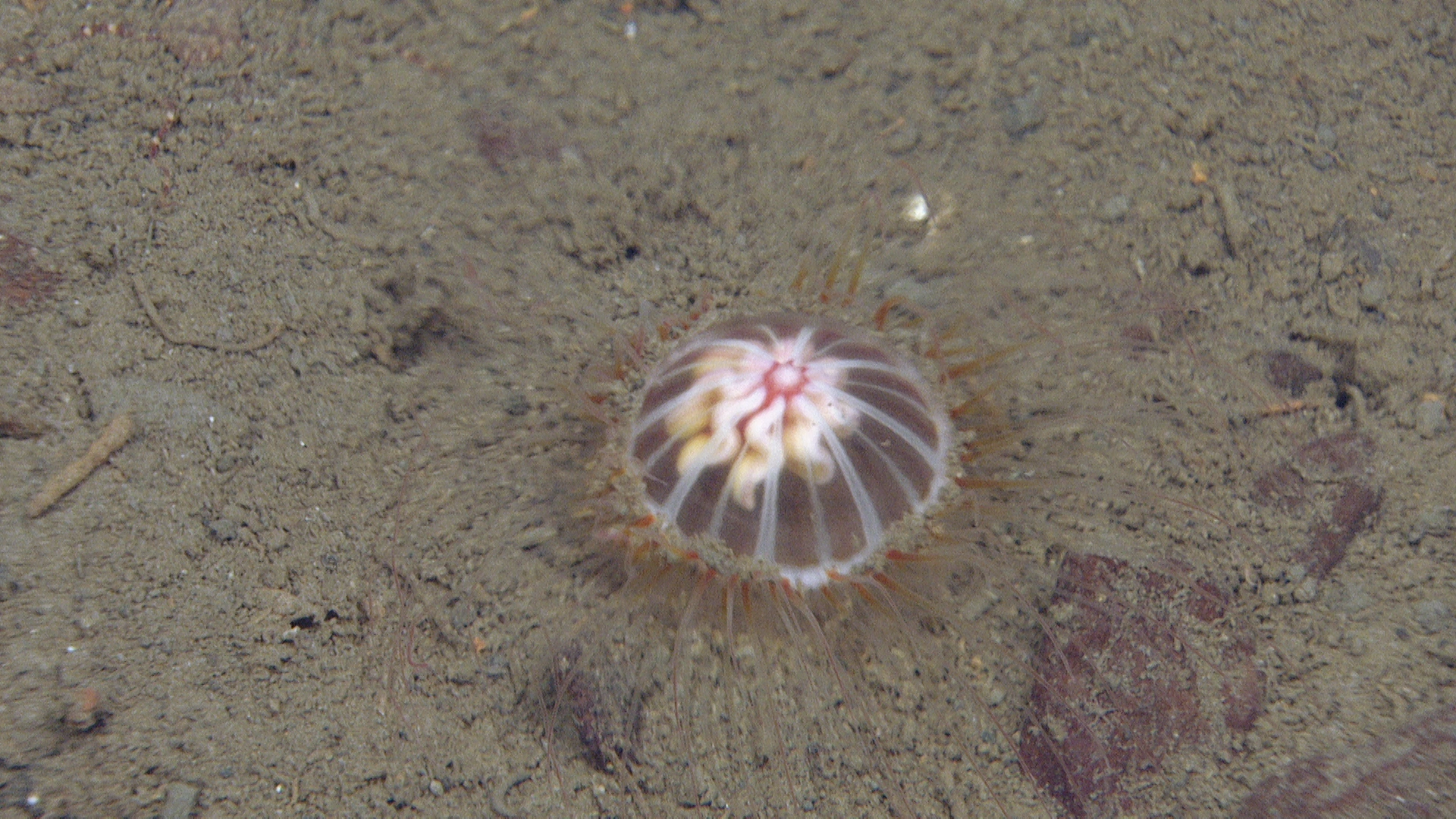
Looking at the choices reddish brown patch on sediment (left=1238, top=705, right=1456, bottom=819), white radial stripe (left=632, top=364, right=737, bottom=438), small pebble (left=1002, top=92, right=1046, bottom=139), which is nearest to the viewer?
reddish brown patch on sediment (left=1238, top=705, right=1456, bottom=819)

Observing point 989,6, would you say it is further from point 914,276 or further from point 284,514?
point 284,514

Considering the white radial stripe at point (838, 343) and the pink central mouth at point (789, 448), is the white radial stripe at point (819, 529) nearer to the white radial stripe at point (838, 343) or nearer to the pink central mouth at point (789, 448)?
Answer: the pink central mouth at point (789, 448)

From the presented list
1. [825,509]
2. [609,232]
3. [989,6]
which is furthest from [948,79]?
[825,509]

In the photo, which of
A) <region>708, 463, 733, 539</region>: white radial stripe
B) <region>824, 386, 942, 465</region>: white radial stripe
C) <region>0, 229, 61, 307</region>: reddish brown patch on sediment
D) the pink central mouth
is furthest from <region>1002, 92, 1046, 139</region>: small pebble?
<region>0, 229, 61, 307</region>: reddish brown patch on sediment

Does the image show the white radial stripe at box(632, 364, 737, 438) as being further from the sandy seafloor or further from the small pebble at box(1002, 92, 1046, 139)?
the small pebble at box(1002, 92, 1046, 139)

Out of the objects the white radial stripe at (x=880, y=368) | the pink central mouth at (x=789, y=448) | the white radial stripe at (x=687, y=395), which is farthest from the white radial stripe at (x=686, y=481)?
the white radial stripe at (x=880, y=368)
